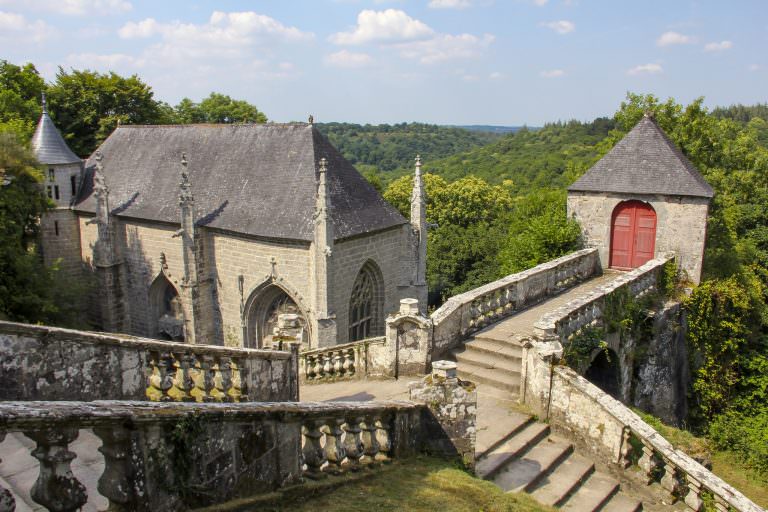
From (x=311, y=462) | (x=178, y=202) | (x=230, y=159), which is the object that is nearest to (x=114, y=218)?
(x=178, y=202)

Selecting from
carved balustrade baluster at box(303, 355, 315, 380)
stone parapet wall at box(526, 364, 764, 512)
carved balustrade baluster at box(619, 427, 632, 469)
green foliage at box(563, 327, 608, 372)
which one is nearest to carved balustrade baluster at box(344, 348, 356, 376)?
carved balustrade baluster at box(303, 355, 315, 380)

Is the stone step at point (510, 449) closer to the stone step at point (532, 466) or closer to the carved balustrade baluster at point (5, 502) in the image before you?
the stone step at point (532, 466)

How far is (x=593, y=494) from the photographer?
9469 mm

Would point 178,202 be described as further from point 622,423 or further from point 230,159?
point 622,423

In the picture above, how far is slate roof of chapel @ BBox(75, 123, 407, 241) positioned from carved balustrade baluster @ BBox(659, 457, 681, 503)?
1104 cm

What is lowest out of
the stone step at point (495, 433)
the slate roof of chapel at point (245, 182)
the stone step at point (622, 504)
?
the stone step at point (622, 504)

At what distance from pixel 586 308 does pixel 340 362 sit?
573cm

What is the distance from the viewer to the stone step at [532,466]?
9008 mm

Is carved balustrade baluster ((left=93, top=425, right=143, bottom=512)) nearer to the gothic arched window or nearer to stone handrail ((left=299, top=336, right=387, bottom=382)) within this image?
stone handrail ((left=299, top=336, right=387, bottom=382))

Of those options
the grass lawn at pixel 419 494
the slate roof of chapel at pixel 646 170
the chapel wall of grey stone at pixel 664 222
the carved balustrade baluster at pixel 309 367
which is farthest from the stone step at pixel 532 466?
the slate roof of chapel at pixel 646 170

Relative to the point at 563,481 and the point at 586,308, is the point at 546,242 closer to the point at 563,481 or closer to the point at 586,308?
the point at 586,308

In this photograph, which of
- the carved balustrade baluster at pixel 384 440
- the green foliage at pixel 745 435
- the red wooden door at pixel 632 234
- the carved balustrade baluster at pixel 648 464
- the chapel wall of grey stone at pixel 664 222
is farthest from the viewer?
the red wooden door at pixel 632 234

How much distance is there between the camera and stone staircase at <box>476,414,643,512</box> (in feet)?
29.7

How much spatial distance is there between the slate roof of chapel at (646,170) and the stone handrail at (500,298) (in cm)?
264
